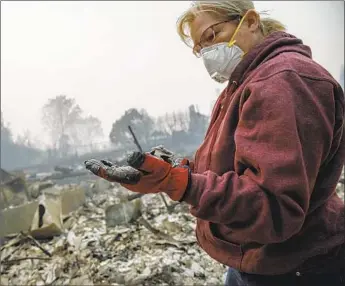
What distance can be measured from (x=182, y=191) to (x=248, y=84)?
34 cm

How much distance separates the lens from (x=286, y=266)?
92cm

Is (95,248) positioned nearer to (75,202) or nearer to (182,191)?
(75,202)

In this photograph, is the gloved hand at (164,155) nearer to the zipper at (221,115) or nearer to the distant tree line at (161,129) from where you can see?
the zipper at (221,115)

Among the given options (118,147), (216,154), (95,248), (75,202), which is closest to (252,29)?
(216,154)

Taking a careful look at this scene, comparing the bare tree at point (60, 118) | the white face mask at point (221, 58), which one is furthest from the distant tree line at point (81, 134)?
the white face mask at point (221, 58)

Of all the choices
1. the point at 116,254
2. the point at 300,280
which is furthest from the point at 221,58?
the point at 116,254

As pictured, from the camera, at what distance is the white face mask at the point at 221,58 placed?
1074 millimetres

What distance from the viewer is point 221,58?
1.10 m

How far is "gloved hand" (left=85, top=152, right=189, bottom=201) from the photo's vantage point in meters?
0.76

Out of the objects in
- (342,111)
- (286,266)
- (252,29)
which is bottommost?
(286,266)

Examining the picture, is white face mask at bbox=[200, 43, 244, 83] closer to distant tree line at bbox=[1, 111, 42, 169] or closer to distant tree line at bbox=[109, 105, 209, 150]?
distant tree line at bbox=[109, 105, 209, 150]

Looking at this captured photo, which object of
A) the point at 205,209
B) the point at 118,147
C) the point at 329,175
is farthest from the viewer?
the point at 118,147

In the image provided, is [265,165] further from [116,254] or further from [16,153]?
[16,153]

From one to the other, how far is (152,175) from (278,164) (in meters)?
0.30
